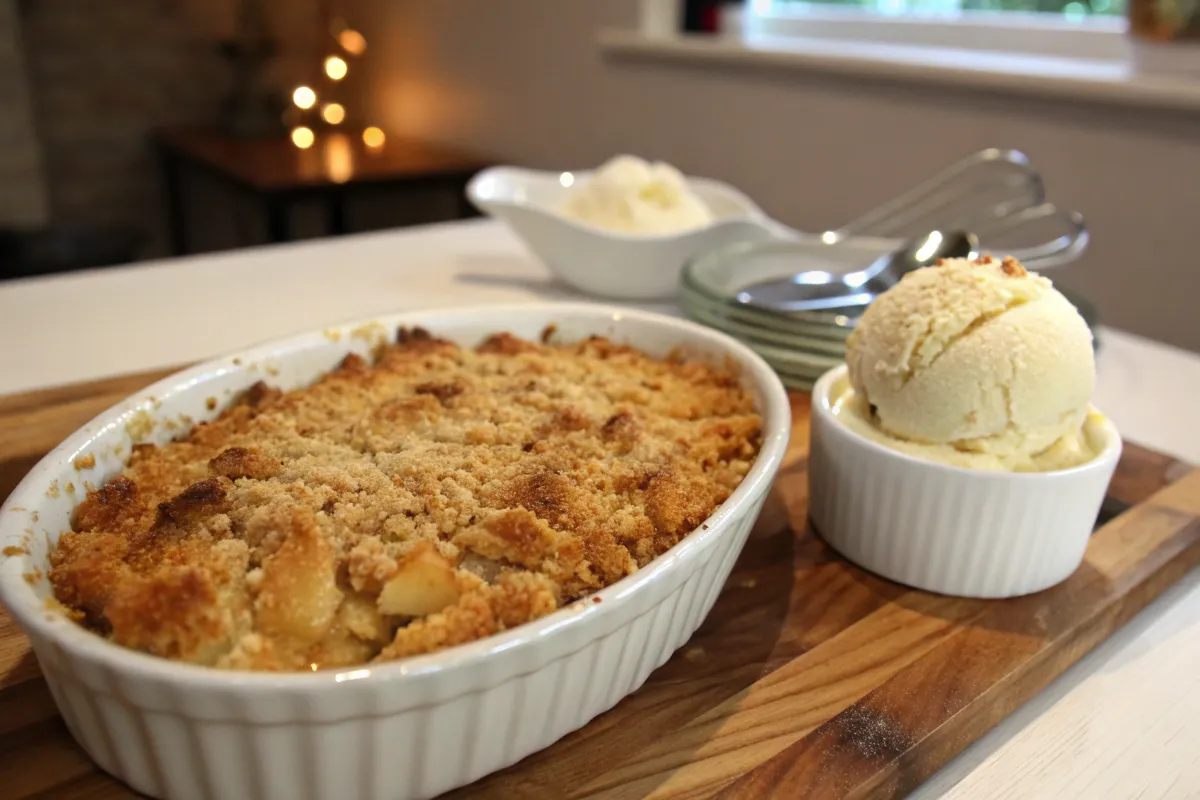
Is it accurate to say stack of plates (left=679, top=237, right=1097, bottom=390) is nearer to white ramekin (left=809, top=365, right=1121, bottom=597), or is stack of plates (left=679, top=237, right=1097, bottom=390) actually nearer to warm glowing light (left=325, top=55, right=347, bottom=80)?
white ramekin (left=809, top=365, right=1121, bottom=597)

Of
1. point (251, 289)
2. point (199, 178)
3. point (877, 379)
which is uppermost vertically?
point (877, 379)

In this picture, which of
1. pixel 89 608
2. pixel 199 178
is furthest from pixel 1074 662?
pixel 199 178

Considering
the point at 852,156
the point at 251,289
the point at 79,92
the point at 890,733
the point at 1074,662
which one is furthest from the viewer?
the point at 79,92

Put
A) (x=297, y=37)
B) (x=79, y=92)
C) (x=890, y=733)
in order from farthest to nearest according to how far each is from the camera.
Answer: (x=297, y=37) < (x=79, y=92) < (x=890, y=733)

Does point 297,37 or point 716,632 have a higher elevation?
point 297,37

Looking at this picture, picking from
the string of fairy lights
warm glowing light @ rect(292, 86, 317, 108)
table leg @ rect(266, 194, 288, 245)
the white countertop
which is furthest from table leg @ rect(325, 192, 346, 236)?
warm glowing light @ rect(292, 86, 317, 108)

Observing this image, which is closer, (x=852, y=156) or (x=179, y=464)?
(x=179, y=464)

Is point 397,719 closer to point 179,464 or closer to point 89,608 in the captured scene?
point 89,608

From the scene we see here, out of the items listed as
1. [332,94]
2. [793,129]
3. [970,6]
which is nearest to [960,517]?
[793,129]
